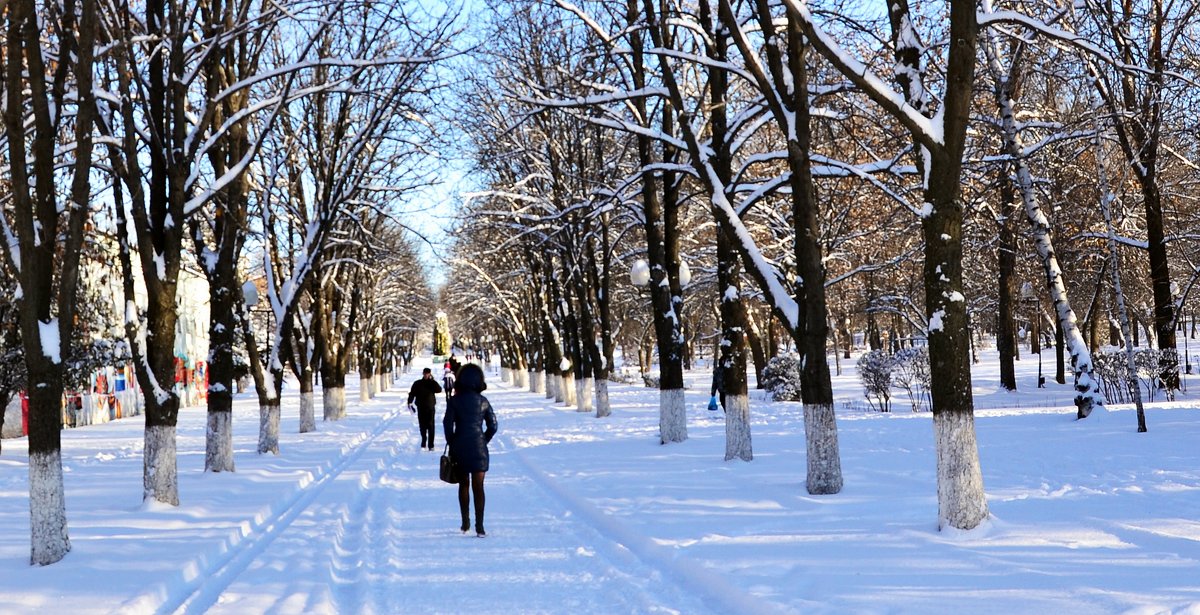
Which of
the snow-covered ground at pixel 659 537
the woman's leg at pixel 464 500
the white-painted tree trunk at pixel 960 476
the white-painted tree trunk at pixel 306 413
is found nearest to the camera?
the snow-covered ground at pixel 659 537

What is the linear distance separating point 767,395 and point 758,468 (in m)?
22.0

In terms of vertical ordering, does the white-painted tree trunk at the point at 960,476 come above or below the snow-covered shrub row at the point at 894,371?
below

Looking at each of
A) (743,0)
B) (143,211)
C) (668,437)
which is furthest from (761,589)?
(668,437)

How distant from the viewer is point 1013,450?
14.6 meters

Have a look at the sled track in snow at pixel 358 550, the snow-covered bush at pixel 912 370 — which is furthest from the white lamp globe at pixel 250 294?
the snow-covered bush at pixel 912 370

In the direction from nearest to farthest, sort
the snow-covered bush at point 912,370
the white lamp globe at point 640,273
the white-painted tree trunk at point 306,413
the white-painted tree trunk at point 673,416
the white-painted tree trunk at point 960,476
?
the white-painted tree trunk at point 960,476 < the white-painted tree trunk at point 673,416 < the white lamp globe at point 640,273 < the snow-covered bush at point 912,370 < the white-painted tree trunk at point 306,413

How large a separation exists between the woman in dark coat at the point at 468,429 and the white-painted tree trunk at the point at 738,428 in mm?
5383

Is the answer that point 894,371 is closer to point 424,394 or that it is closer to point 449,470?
point 424,394

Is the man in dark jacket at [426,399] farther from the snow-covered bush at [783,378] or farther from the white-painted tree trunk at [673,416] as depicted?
the snow-covered bush at [783,378]

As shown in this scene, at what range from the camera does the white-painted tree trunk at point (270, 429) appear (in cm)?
2027

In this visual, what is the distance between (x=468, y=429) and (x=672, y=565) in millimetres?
3181

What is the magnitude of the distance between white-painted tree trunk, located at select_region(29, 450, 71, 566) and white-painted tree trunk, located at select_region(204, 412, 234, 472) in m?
7.55

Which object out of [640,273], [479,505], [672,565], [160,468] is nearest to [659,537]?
[672,565]

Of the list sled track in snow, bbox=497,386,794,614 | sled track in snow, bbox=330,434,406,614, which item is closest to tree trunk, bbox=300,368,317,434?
sled track in snow, bbox=330,434,406,614
